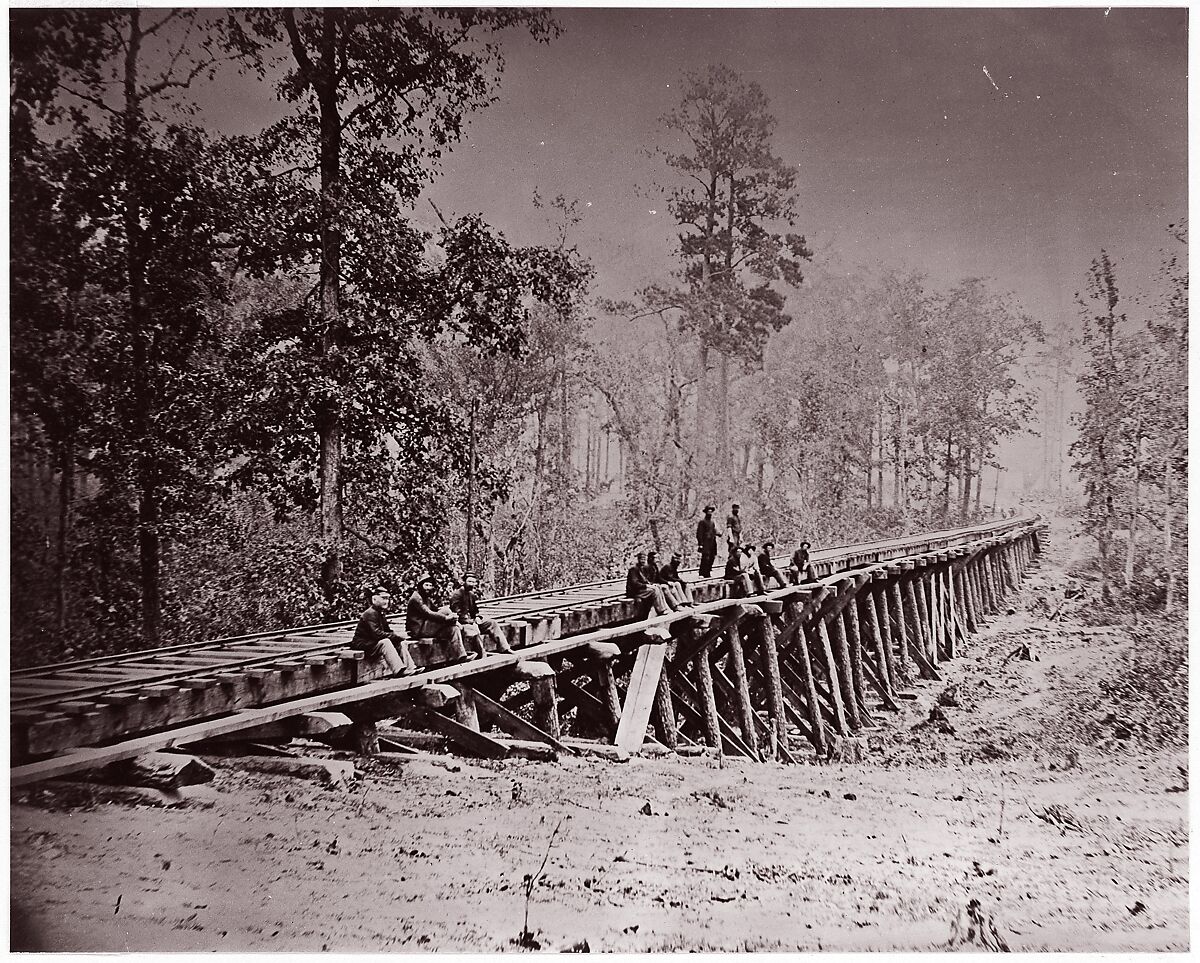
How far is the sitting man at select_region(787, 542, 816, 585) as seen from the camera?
8203mm

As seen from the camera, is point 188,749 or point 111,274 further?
point 111,274

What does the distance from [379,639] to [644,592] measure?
2695 mm

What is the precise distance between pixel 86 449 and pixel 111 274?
1.21 m

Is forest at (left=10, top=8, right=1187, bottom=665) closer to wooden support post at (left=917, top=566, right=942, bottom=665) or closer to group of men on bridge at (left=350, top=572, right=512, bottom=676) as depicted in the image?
group of men on bridge at (left=350, top=572, right=512, bottom=676)

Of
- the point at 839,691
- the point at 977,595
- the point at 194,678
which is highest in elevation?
the point at 194,678

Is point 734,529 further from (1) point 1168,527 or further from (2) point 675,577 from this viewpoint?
(1) point 1168,527

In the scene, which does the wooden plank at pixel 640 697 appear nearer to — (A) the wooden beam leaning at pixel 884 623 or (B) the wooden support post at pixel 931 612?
(A) the wooden beam leaning at pixel 884 623

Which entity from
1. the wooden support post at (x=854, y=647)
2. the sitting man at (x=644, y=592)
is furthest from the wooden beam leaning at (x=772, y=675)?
the wooden support post at (x=854, y=647)

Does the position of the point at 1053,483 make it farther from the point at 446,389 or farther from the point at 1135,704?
the point at 446,389

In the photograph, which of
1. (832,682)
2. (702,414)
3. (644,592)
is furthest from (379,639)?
(832,682)

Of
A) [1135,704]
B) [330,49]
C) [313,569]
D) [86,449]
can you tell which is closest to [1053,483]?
[1135,704]

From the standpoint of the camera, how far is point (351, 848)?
15.2 feet

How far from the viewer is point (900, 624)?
1190cm

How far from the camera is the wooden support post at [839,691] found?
934 cm
